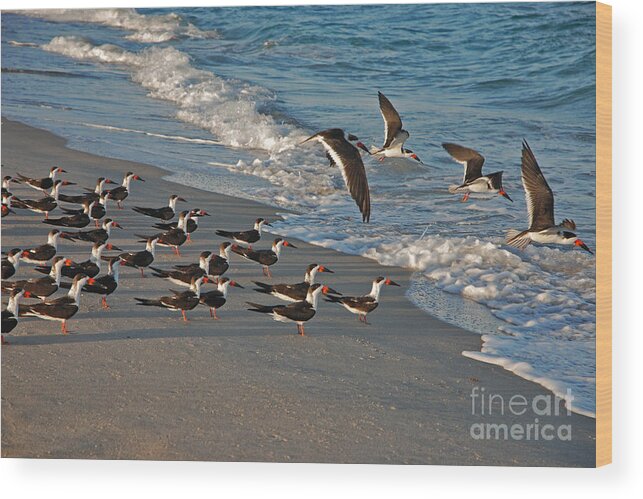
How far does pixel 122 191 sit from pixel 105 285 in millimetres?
1498

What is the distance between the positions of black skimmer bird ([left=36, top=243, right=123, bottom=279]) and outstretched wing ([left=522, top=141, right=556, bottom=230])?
9.24ft

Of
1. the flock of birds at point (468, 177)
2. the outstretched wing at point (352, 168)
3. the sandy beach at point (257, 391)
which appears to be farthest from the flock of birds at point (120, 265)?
the flock of birds at point (468, 177)

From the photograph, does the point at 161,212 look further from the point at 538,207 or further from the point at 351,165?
the point at 538,207

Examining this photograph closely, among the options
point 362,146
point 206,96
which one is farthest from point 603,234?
point 206,96

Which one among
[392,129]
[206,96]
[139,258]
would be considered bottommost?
[139,258]

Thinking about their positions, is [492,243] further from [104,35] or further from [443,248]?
[104,35]

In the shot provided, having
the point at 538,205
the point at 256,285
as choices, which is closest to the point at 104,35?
the point at 256,285

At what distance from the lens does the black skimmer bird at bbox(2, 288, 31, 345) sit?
5.98 m

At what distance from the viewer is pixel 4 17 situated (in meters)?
6.42

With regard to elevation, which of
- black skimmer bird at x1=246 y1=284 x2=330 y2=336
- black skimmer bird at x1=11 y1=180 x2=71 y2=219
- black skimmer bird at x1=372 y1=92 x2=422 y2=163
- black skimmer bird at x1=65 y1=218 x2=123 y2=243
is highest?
black skimmer bird at x1=372 y1=92 x2=422 y2=163

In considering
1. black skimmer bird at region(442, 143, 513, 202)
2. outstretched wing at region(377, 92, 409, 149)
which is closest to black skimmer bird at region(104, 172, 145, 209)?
outstretched wing at region(377, 92, 409, 149)

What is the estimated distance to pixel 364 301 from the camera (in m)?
6.30

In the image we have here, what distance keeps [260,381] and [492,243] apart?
2043 mm

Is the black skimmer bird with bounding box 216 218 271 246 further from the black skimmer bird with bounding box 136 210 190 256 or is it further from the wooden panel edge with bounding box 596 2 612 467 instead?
the wooden panel edge with bounding box 596 2 612 467
